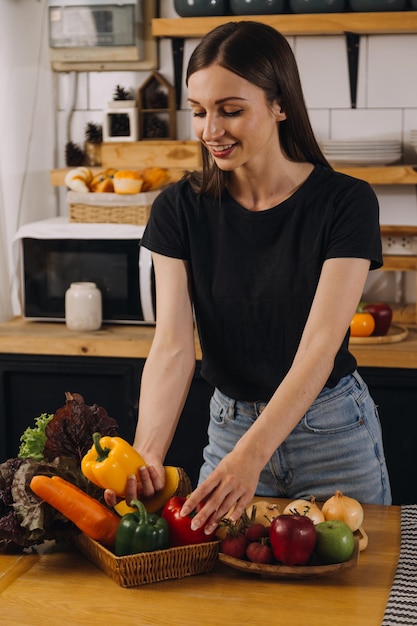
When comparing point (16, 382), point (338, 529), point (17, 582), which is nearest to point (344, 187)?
point (338, 529)

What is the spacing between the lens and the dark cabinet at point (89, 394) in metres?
3.15

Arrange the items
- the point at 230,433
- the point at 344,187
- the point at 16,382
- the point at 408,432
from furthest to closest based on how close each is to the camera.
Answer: the point at 16,382, the point at 408,432, the point at 230,433, the point at 344,187

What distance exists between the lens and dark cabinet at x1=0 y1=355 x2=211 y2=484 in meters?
3.15

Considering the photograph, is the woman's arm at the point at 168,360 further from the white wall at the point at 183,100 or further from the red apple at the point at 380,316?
the white wall at the point at 183,100

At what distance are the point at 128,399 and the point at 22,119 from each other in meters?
1.14

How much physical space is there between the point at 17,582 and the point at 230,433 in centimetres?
60

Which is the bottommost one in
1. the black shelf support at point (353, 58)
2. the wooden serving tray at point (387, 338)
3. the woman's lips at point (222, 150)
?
the wooden serving tray at point (387, 338)

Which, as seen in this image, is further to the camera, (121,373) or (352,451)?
(121,373)

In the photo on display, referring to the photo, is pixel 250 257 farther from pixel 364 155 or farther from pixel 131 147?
pixel 131 147

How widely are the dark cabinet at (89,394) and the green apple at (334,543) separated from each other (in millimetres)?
1609

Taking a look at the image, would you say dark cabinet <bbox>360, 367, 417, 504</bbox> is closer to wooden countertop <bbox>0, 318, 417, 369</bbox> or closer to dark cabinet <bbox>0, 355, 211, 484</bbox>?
wooden countertop <bbox>0, 318, 417, 369</bbox>

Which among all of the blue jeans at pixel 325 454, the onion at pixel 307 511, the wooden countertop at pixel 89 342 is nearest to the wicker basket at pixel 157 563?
the onion at pixel 307 511

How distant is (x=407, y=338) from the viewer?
316cm

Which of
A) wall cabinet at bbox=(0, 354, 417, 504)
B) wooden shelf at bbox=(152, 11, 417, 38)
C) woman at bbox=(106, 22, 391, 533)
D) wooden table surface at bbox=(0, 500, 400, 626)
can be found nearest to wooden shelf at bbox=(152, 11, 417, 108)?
wooden shelf at bbox=(152, 11, 417, 38)
